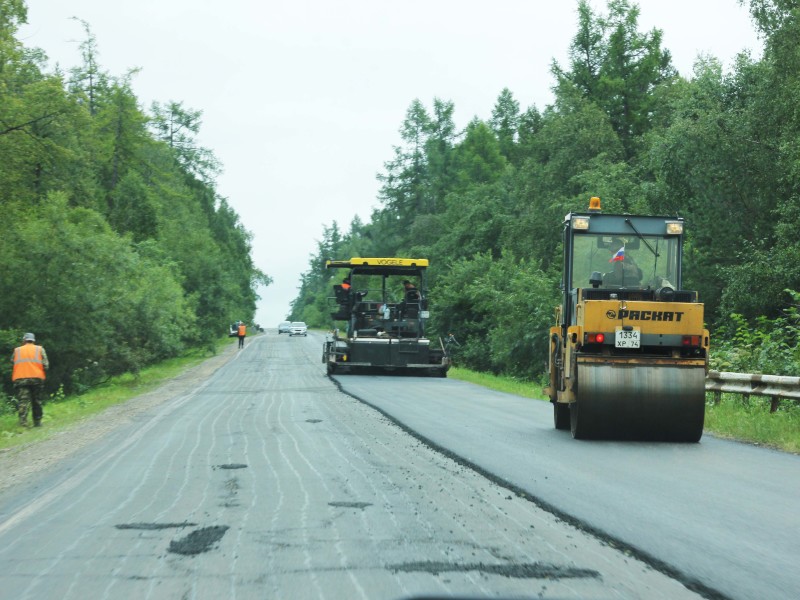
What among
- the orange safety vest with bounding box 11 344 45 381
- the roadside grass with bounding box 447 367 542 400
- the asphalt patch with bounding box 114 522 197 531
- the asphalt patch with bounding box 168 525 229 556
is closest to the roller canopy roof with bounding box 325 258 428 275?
the roadside grass with bounding box 447 367 542 400

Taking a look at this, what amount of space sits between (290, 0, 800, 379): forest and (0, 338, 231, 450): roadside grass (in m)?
12.2

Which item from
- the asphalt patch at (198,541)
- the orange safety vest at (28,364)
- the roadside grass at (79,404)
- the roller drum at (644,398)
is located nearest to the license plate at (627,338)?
the roller drum at (644,398)

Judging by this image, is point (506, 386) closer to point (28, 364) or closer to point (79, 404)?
point (79, 404)

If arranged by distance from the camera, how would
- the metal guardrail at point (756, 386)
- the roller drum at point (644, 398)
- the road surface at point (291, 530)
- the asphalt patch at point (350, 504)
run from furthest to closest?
the metal guardrail at point (756, 386) < the roller drum at point (644, 398) < the asphalt patch at point (350, 504) < the road surface at point (291, 530)

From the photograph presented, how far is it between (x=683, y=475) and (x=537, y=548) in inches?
151

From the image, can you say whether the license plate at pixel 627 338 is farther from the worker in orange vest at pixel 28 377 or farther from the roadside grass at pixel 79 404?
the worker in orange vest at pixel 28 377

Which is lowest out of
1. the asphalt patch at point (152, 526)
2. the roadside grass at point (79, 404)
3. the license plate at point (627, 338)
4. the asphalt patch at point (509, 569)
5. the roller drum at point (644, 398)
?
the roadside grass at point (79, 404)

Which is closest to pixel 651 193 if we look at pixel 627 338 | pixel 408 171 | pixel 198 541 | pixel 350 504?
pixel 627 338

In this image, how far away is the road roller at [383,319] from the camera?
30078mm

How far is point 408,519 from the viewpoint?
7.15m

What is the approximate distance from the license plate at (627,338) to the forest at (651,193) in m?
6.04

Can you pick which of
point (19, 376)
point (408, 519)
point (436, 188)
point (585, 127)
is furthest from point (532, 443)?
point (436, 188)

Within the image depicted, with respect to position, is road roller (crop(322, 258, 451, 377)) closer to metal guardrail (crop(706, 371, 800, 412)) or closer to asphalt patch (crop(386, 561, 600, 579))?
metal guardrail (crop(706, 371, 800, 412))

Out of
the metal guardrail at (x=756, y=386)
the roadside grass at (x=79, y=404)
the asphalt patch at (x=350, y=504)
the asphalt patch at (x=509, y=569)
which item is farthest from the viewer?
the roadside grass at (x=79, y=404)
